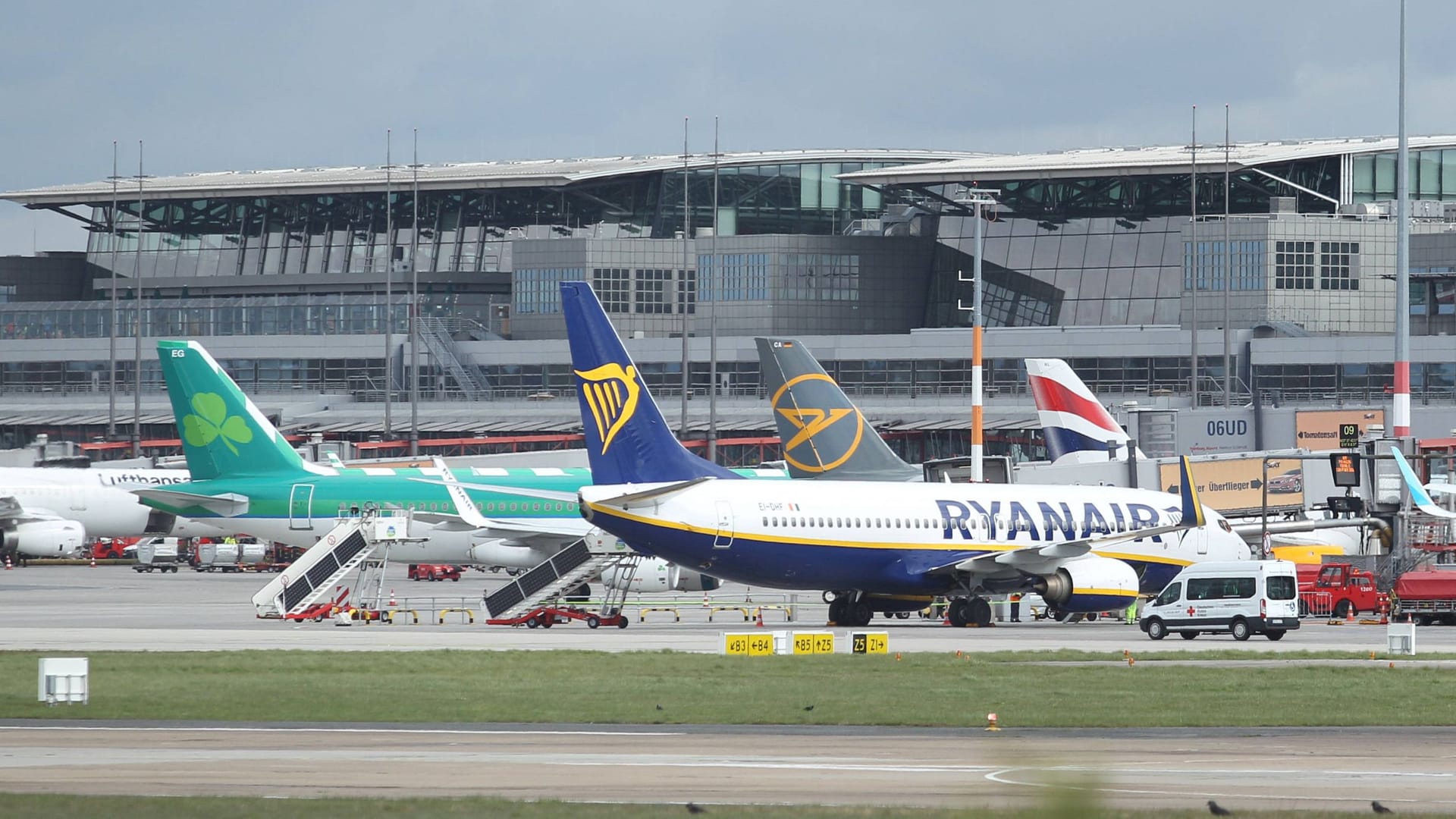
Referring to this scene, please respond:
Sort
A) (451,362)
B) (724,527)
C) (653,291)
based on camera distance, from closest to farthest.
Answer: (724,527) < (451,362) < (653,291)

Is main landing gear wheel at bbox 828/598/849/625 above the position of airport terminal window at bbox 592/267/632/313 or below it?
below

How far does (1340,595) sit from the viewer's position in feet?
189

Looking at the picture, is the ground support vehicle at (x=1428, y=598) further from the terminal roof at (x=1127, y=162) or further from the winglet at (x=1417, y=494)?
the terminal roof at (x=1127, y=162)

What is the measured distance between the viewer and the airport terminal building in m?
119

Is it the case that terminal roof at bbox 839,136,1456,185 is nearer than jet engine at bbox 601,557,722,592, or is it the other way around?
jet engine at bbox 601,557,722,592

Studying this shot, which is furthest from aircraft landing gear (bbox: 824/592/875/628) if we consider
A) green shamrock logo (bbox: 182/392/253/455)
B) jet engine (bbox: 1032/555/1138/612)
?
green shamrock logo (bbox: 182/392/253/455)

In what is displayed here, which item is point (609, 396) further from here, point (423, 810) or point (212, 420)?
point (423, 810)

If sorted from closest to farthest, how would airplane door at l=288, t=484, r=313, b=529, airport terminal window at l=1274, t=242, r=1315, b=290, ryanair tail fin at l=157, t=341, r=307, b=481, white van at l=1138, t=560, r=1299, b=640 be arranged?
white van at l=1138, t=560, r=1299, b=640 < ryanair tail fin at l=157, t=341, r=307, b=481 < airplane door at l=288, t=484, r=313, b=529 < airport terminal window at l=1274, t=242, r=1315, b=290

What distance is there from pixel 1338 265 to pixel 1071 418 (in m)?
56.3

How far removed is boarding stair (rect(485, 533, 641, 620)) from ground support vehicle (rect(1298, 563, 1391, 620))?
2083 centimetres

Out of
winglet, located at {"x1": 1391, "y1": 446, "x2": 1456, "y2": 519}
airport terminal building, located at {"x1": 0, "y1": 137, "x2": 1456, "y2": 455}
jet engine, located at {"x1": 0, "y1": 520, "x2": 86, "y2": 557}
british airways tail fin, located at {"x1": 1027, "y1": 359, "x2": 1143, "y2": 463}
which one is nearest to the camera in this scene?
winglet, located at {"x1": 1391, "y1": 446, "x2": 1456, "y2": 519}

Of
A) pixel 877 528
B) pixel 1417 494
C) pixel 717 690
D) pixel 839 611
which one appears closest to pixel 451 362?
pixel 1417 494

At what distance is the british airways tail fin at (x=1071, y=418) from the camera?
6938 cm

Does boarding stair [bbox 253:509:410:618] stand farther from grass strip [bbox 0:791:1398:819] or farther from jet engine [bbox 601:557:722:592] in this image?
grass strip [bbox 0:791:1398:819]
